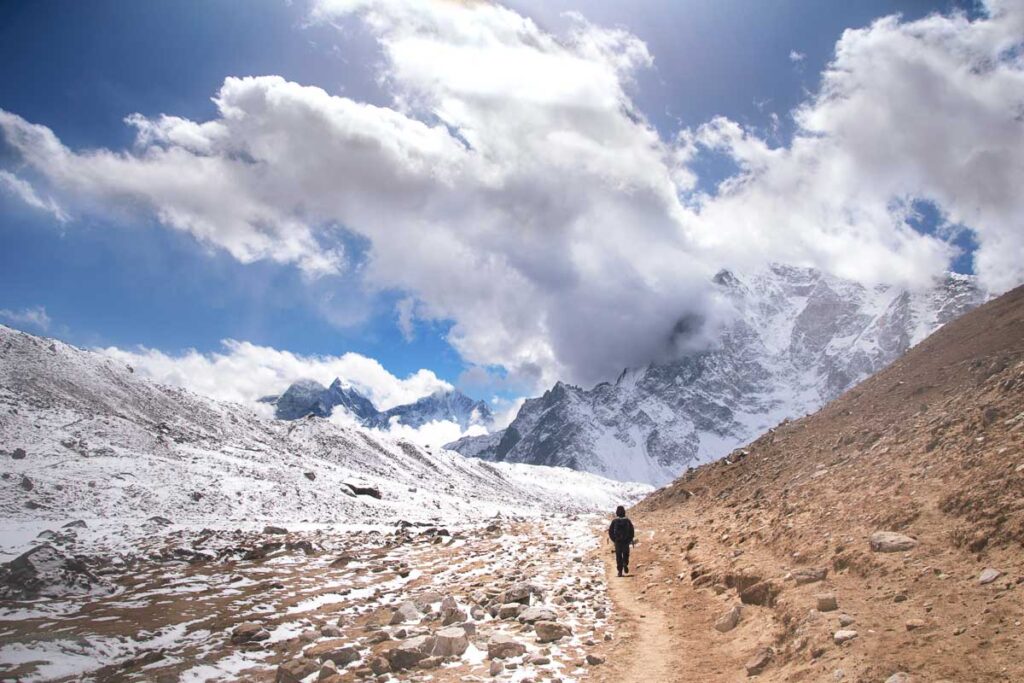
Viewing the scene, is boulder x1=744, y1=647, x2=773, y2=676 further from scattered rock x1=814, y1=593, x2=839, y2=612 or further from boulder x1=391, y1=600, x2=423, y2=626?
boulder x1=391, y1=600, x2=423, y2=626

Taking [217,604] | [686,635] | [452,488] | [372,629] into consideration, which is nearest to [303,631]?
[372,629]

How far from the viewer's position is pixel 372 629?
14.1 metres

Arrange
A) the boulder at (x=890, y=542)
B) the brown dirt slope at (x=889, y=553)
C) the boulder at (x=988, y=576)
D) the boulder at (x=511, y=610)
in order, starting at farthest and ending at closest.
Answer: the boulder at (x=511, y=610)
the boulder at (x=890, y=542)
the boulder at (x=988, y=576)
the brown dirt slope at (x=889, y=553)

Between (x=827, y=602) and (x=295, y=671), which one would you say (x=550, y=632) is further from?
(x=827, y=602)

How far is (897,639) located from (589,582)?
1072cm

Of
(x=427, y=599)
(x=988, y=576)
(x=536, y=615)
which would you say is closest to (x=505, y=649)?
(x=536, y=615)

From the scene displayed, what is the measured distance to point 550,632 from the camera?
11.7m

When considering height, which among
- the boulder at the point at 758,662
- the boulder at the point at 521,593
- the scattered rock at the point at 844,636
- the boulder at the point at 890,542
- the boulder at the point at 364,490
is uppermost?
the boulder at the point at 364,490

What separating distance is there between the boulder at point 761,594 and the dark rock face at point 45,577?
832 inches

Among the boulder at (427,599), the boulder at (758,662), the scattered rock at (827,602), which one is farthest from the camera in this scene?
the boulder at (427,599)

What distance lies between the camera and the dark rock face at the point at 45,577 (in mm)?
18328

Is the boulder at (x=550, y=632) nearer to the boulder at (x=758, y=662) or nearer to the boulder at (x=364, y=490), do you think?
the boulder at (x=758, y=662)

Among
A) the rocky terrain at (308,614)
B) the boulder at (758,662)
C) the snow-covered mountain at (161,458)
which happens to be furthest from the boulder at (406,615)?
the snow-covered mountain at (161,458)

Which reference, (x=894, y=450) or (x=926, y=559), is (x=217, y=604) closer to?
(x=926, y=559)
